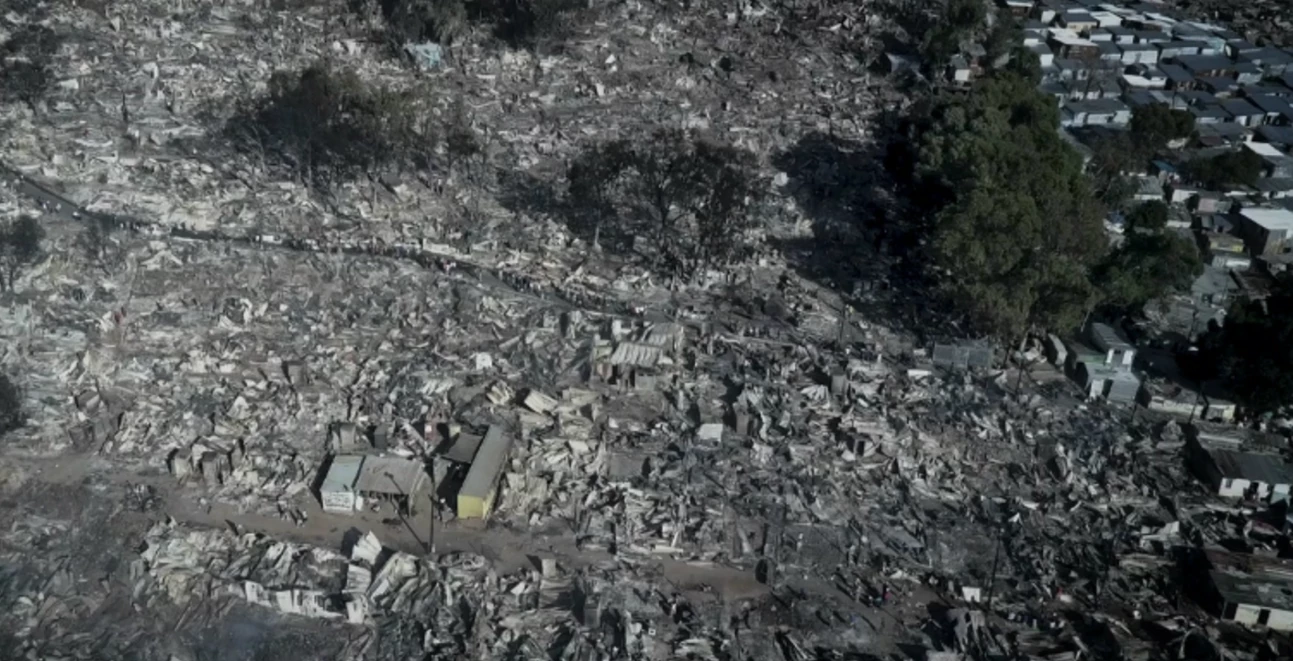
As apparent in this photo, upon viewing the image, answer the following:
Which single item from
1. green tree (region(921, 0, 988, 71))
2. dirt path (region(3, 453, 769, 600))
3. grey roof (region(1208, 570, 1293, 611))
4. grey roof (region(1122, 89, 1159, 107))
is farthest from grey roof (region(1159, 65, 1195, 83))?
dirt path (region(3, 453, 769, 600))

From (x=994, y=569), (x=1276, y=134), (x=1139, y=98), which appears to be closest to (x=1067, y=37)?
(x=1139, y=98)

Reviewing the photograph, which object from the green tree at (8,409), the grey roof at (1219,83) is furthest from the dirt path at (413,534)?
the grey roof at (1219,83)

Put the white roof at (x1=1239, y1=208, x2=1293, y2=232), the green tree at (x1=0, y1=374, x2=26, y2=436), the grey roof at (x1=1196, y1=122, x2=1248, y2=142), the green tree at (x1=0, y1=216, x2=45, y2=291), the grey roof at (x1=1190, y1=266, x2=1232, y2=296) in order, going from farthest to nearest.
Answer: the grey roof at (x1=1196, y1=122, x2=1248, y2=142), the white roof at (x1=1239, y1=208, x2=1293, y2=232), the grey roof at (x1=1190, y1=266, x2=1232, y2=296), the green tree at (x1=0, y1=216, x2=45, y2=291), the green tree at (x1=0, y1=374, x2=26, y2=436)

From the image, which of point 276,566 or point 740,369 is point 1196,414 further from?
point 276,566

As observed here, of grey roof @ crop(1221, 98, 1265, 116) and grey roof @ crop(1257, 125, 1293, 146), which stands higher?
grey roof @ crop(1221, 98, 1265, 116)

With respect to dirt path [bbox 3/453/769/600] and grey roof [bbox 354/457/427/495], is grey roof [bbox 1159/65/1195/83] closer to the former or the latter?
dirt path [bbox 3/453/769/600]

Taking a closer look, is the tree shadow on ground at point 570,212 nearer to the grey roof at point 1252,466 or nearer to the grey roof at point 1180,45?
the grey roof at point 1252,466
